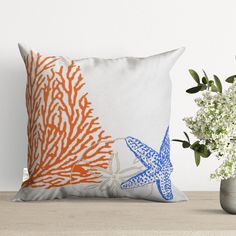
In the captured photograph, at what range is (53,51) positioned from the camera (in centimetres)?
192

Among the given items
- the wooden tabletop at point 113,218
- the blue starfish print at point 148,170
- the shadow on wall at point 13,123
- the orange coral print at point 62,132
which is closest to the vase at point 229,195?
the wooden tabletop at point 113,218

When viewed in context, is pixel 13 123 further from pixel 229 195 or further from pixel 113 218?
pixel 229 195

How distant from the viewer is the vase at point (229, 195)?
55.4 inches

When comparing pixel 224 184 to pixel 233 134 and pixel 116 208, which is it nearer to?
pixel 233 134

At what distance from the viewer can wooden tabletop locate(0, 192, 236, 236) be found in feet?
4.08

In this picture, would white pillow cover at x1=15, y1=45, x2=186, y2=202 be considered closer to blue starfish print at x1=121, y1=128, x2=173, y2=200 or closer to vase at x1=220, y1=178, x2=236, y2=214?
blue starfish print at x1=121, y1=128, x2=173, y2=200

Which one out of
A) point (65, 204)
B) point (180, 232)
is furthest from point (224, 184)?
point (65, 204)

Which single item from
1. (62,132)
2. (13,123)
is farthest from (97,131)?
(13,123)

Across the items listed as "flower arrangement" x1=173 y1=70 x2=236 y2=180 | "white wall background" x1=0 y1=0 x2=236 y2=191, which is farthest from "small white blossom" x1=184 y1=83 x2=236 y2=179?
"white wall background" x1=0 y1=0 x2=236 y2=191

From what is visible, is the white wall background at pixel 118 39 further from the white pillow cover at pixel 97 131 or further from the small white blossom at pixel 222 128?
the small white blossom at pixel 222 128

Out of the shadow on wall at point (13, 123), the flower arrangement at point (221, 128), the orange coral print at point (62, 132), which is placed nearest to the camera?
the flower arrangement at point (221, 128)

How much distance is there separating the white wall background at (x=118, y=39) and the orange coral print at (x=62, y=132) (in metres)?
0.26

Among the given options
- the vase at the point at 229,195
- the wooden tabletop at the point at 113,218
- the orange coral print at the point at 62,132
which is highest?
the orange coral print at the point at 62,132

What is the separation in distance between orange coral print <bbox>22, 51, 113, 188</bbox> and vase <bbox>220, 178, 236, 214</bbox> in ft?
1.25
